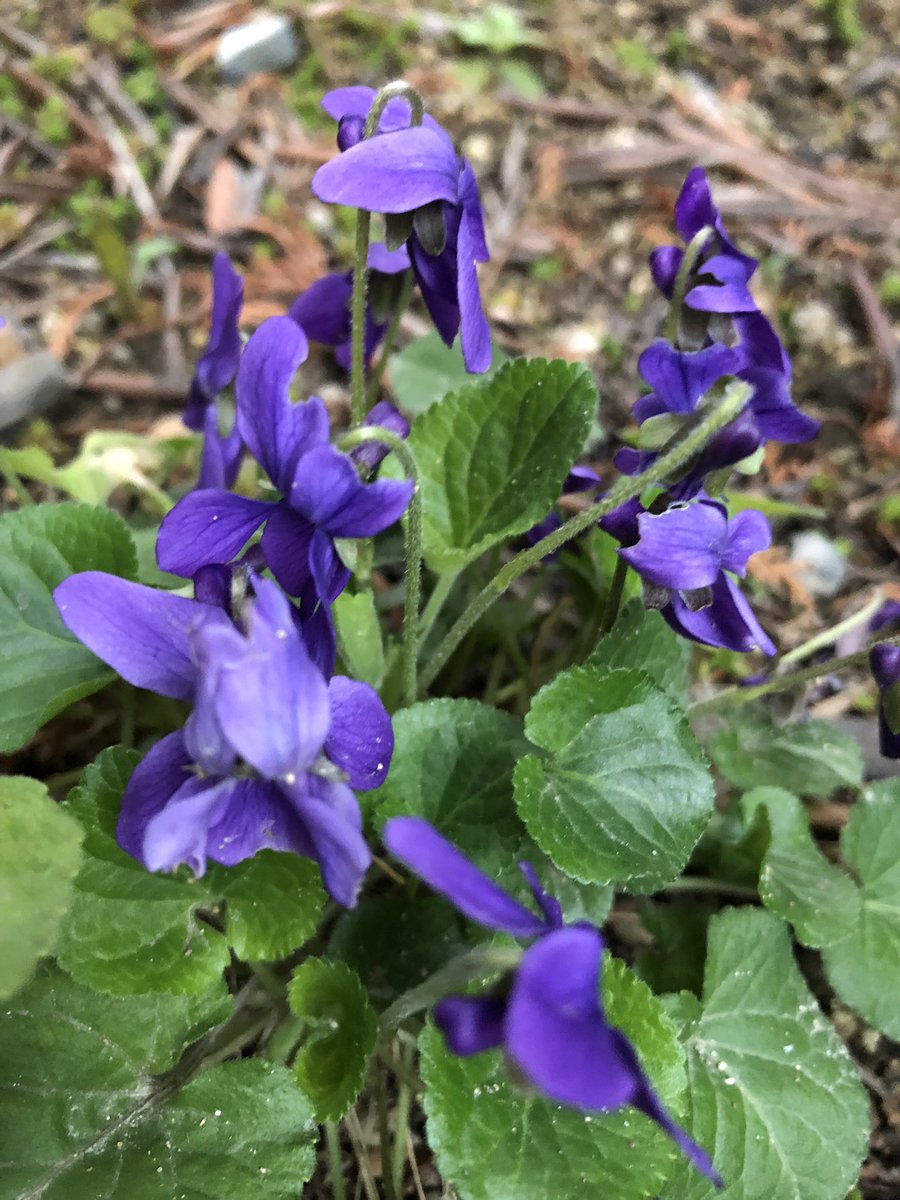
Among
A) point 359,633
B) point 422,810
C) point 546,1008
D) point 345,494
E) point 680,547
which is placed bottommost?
point 422,810

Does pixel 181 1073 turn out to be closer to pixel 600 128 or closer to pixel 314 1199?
pixel 314 1199

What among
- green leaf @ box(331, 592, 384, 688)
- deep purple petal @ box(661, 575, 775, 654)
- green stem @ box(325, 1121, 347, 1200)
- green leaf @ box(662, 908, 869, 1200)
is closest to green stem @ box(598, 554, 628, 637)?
deep purple petal @ box(661, 575, 775, 654)

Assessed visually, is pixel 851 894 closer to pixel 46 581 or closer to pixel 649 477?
pixel 649 477

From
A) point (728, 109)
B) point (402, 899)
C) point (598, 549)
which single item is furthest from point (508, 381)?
point (728, 109)

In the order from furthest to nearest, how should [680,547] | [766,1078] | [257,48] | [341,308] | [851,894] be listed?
[257,48] → [341,308] → [851,894] → [766,1078] → [680,547]

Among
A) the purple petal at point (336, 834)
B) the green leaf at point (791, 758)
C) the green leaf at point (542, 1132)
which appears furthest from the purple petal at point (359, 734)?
the green leaf at point (791, 758)

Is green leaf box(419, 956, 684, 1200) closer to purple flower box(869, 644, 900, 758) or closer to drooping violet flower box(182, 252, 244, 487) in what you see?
purple flower box(869, 644, 900, 758)

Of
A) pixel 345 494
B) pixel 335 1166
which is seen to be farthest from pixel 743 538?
pixel 335 1166
